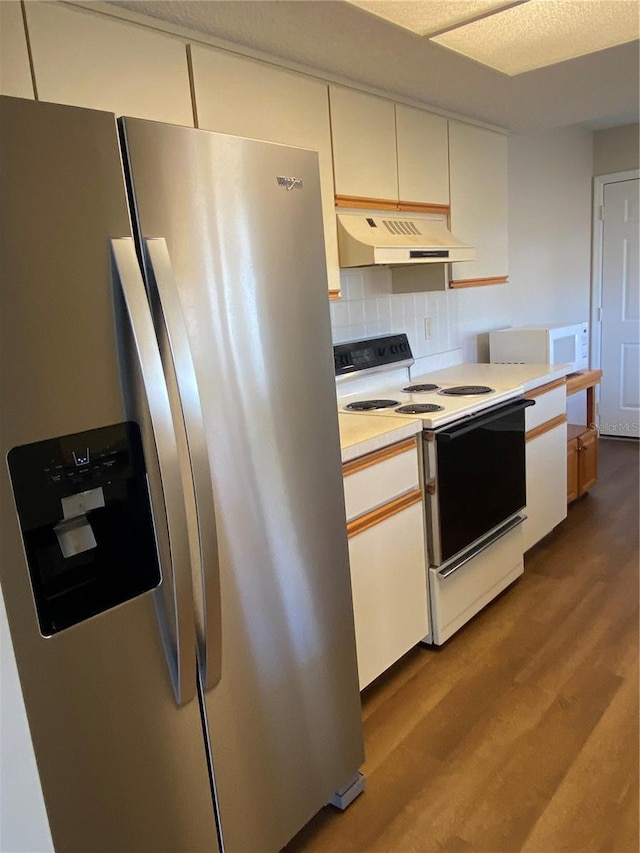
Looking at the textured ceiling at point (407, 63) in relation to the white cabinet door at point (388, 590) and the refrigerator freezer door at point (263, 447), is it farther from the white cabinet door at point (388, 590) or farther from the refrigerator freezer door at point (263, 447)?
the white cabinet door at point (388, 590)

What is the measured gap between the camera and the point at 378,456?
2.16 meters

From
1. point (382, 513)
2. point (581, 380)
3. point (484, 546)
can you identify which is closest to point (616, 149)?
point (581, 380)

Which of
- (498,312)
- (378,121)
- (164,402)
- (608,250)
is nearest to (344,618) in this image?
(164,402)

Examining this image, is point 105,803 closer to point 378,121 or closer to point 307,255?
point 307,255

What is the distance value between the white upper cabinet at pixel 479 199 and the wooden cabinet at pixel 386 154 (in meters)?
0.12

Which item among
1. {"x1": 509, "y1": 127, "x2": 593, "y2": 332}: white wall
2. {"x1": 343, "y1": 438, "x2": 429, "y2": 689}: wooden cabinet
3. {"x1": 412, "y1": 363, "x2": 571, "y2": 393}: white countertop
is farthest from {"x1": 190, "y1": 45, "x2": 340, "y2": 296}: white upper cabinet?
{"x1": 509, "y1": 127, "x2": 593, "y2": 332}: white wall

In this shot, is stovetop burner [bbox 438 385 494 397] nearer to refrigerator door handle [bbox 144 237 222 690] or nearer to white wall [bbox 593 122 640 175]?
refrigerator door handle [bbox 144 237 222 690]

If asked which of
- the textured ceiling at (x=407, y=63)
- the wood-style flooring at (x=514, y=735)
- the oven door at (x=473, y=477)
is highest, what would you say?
the textured ceiling at (x=407, y=63)

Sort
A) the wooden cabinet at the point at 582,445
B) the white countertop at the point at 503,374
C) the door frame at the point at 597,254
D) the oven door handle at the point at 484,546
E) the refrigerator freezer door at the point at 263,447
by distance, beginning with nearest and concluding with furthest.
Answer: the refrigerator freezer door at the point at 263,447, the oven door handle at the point at 484,546, the white countertop at the point at 503,374, the wooden cabinet at the point at 582,445, the door frame at the point at 597,254

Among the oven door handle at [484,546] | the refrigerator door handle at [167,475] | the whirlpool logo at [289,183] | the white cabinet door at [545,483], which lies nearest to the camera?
the refrigerator door handle at [167,475]

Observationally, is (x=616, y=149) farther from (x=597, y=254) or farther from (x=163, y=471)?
(x=163, y=471)

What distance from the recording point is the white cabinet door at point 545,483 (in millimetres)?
3170

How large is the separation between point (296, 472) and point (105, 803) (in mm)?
755

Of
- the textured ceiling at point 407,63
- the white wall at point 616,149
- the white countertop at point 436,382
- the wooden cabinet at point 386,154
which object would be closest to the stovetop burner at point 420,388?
the white countertop at point 436,382
